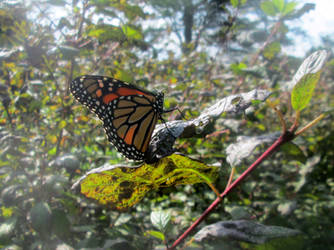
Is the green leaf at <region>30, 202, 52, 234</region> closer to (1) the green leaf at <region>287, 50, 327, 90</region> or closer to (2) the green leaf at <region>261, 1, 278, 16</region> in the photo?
(1) the green leaf at <region>287, 50, 327, 90</region>

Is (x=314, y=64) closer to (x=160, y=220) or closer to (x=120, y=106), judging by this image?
(x=160, y=220)

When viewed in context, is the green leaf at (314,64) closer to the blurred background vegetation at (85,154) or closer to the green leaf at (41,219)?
the blurred background vegetation at (85,154)

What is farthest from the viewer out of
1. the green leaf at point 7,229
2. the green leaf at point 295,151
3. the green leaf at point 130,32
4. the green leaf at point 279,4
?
the green leaf at point 279,4

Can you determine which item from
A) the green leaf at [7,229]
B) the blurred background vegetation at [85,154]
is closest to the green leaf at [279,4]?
the blurred background vegetation at [85,154]

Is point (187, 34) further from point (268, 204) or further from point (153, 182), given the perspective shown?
point (153, 182)

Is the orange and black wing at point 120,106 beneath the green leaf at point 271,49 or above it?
beneath

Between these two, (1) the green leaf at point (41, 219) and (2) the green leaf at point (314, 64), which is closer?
(2) the green leaf at point (314, 64)

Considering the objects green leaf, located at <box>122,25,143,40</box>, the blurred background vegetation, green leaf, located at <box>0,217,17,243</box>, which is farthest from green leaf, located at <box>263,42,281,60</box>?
green leaf, located at <box>0,217,17,243</box>
